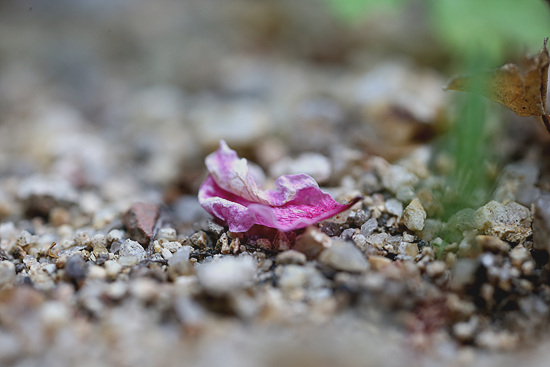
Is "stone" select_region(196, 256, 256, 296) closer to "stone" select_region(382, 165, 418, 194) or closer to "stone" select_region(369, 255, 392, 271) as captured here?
"stone" select_region(369, 255, 392, 271)

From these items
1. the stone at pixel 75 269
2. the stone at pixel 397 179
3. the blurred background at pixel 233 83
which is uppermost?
the blurred background at pixel 233 83

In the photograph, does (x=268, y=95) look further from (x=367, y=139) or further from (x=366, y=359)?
(x=366, y=359)

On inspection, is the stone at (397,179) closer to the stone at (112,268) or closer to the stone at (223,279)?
the stone at (223,279)

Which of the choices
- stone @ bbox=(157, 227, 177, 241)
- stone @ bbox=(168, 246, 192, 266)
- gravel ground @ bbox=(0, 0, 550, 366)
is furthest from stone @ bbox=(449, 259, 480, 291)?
stone @ bbox=(157, 227, 177, 241)

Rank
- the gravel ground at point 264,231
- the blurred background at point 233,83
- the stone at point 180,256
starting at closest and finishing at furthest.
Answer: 1. the gravel ground at point 264,231
2. the stone at point 180,256
3. the blurred background at point 233,83

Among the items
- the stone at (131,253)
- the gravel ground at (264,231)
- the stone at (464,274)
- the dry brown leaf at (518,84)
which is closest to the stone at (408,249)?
the gravel ground at (264,231)

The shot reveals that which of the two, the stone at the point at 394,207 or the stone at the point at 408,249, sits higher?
the stone at the point at 394,207

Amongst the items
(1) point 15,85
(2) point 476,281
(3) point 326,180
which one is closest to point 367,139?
(3) point 326,180
